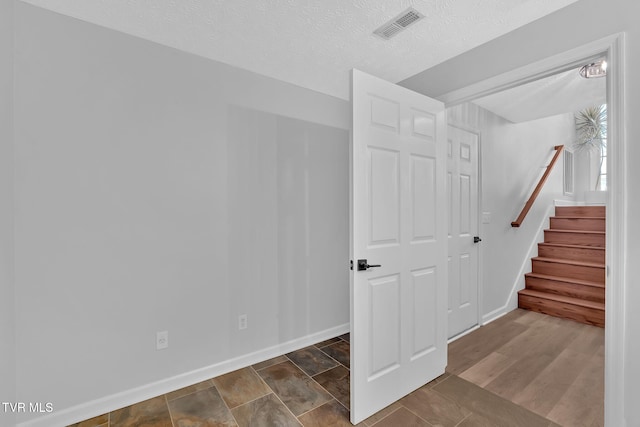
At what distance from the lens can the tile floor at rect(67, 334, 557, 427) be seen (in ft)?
5.80

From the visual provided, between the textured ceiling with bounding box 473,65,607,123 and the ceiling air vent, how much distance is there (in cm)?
164

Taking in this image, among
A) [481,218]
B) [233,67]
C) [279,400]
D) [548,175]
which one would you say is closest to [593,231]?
[548,175]

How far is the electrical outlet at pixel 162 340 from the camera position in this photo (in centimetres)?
204

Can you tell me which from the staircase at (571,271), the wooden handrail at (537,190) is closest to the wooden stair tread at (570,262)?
the staircase at (571,271)

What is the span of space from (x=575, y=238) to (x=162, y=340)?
5.26 metres

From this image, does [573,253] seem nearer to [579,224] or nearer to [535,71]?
[579,224]

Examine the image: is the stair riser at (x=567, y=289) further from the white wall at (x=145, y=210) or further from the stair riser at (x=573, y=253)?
the white wall at (x=145, y=210)

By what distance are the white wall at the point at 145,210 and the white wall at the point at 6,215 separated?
4 centimetres

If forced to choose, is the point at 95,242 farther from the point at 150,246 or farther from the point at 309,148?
the point at 309,148

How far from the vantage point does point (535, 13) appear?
1.72 metres

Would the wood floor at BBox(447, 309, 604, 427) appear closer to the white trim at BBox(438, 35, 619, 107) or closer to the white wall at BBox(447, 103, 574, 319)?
the white wall at BBox(447, 103, 574, 319)

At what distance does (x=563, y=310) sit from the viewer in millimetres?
3463

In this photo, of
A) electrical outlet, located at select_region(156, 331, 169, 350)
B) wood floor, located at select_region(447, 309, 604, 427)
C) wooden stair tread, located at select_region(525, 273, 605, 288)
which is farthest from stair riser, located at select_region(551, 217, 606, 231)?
electrical outlet, located at select_region(156, 331, 169, 350)

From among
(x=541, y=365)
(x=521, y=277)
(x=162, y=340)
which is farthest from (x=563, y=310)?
(x=162, y=340)
